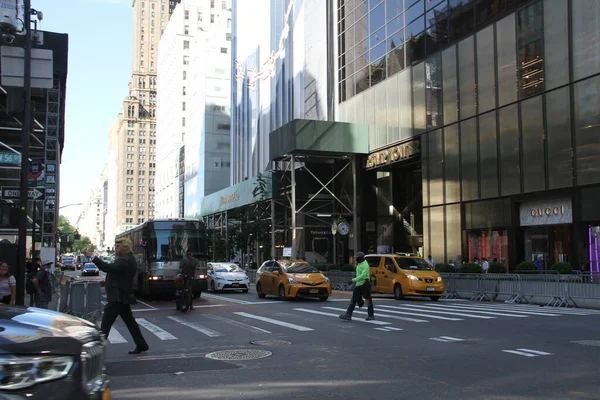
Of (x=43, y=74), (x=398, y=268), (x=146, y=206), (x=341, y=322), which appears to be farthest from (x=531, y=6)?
(x=146, y=206)

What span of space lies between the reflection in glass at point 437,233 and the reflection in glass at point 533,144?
19.1 feet

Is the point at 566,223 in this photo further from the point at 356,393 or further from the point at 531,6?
the point at 356,393

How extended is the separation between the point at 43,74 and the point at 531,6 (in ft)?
67.9

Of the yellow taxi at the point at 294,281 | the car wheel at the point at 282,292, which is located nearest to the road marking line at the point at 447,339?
the yellow taxi at the point at 294,281

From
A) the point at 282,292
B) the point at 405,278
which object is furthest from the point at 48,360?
the point at 405,278

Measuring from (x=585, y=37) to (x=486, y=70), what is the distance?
17.4 feet

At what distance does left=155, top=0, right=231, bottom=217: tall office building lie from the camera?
84312mm

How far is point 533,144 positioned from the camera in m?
24.3

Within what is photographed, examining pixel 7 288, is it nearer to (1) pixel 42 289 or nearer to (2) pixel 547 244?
(1) pixel 42 289

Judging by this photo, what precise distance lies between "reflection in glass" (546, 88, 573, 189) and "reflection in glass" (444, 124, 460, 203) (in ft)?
18.4

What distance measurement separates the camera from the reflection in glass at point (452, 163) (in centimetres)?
2861

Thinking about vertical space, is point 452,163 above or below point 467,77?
below

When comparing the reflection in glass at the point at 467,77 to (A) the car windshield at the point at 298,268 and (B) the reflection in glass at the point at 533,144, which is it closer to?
(B) the reflection in glass at the point at 533,144

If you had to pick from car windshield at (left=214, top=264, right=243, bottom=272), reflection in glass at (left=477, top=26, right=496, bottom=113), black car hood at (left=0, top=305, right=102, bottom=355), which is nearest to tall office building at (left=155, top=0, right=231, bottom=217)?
car windshield at (left=214, top=264, right=243, bottom=272)
